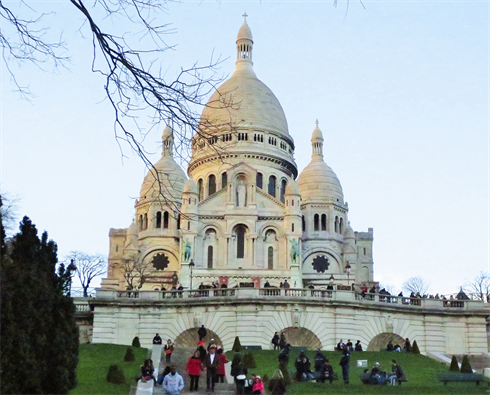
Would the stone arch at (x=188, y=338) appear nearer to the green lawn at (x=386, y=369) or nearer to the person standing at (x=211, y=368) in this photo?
the green lawn at (x=386, y=369)

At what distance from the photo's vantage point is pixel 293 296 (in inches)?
1836

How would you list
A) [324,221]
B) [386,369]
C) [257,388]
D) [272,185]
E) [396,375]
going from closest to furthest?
[257,388]
[396,375]
[386,369]
[324,221]
[272,185]

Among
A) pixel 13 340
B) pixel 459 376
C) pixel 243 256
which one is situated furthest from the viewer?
pixel 243 256

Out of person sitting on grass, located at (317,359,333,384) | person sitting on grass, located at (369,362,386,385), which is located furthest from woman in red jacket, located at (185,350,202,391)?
person sitting on grass, located at (369,362,386,385)

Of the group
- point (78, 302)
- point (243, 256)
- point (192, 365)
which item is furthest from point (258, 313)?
point (243, 256)

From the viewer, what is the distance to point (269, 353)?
3934cm

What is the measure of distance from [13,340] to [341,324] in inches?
1094

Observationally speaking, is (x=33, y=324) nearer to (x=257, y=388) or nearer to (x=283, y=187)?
(x=257, y=388)

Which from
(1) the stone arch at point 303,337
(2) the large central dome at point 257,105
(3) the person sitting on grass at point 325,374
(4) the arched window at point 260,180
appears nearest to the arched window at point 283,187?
(4) the arched window at point 260,180

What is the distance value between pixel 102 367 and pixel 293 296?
581 inches

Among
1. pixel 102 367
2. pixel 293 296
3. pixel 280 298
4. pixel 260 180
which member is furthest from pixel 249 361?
pixel 260 180

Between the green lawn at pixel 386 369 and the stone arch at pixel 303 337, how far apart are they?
5607 mm

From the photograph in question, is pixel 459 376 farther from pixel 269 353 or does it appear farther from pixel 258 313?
pixel 258 313

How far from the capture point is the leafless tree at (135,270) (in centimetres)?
8097
